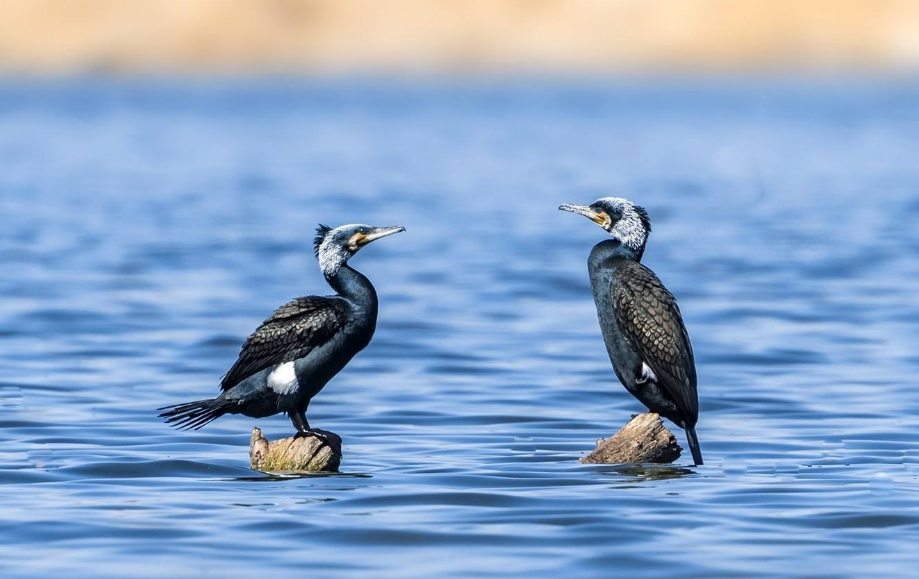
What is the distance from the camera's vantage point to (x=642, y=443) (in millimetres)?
9703

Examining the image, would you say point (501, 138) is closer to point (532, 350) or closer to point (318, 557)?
point (532, 350)

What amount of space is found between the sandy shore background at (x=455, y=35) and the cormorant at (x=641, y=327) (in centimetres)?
13731

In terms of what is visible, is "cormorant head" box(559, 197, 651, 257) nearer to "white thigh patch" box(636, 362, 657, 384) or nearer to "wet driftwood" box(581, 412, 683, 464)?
"white thigh patch" box(636, 362, 657, 384)

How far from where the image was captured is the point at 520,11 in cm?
15250

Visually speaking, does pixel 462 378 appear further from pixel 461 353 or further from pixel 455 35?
pixel 455 35

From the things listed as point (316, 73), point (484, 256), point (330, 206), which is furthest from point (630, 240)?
point (316, 73)

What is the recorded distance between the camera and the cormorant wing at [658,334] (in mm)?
9711

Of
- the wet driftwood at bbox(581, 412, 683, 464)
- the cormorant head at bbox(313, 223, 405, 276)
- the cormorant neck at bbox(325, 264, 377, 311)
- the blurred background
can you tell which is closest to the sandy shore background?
the blurred background

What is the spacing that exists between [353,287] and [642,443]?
6.19ft

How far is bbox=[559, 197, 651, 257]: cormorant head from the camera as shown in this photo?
10.1 meters

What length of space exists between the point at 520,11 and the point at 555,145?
3762 inches

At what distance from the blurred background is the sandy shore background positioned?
263ft

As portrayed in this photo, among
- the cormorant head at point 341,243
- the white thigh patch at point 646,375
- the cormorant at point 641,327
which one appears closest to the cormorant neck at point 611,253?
the cormorant at point 641,327

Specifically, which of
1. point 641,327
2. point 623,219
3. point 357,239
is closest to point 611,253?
point 623,219
